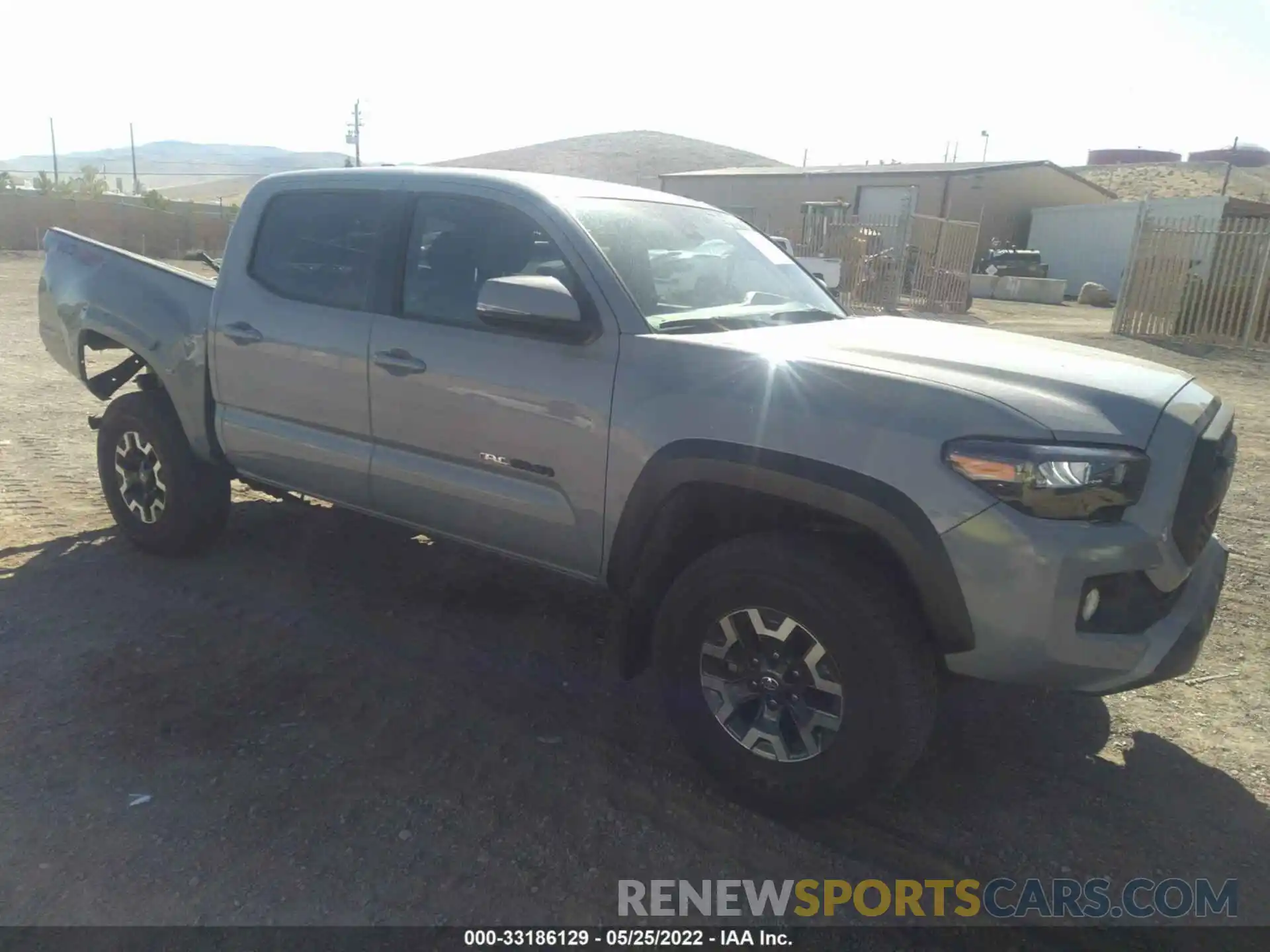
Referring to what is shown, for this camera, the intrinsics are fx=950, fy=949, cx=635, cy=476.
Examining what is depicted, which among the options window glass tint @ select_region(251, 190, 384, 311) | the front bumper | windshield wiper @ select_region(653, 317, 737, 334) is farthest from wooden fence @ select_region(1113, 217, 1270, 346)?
Result: window glass tint @ select_region(251, 190, 384, 311)

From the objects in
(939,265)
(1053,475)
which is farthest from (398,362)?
(939,265)

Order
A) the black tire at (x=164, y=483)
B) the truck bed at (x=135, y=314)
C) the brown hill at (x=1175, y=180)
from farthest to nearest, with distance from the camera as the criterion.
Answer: the brown hill at (x=1175, y=180) < the black tire at (x=164, y=483) < the truck bed at (x=135, y=314)

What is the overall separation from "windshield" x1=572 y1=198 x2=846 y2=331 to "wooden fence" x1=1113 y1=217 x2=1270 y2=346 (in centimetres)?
1487

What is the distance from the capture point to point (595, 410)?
125 inches

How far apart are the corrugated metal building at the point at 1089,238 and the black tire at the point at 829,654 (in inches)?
1251

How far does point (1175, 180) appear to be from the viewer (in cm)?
6656

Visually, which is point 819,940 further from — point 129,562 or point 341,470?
point 129,562

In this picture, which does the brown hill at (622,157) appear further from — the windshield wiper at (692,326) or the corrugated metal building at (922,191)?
the windshield wiper at (692,326)

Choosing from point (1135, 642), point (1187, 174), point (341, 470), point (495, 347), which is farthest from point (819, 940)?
point (1187, 174)

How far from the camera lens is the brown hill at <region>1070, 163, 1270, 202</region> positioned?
196 ft

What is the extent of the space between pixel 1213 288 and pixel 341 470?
660 inches

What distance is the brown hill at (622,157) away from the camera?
69562mm

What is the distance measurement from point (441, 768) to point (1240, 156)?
11621 cm

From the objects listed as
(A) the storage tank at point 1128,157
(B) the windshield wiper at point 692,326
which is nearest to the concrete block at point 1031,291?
(B) the windshield wiper at point 692,326
